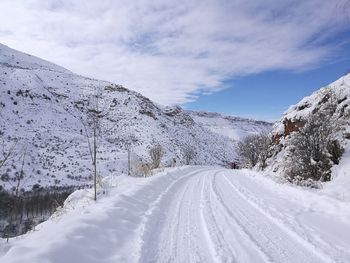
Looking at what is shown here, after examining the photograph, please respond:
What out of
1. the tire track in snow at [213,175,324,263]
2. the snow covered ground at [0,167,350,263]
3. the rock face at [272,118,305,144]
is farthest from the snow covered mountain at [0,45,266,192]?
the tire track in snow at [213,175,324,263]

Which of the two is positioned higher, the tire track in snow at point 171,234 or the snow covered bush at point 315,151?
the snow covered bush at point 315,151

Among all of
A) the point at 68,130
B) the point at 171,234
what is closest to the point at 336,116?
the point at 171,234

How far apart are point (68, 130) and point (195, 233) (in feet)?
218

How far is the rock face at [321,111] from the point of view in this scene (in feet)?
53.2

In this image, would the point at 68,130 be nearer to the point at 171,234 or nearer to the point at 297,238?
the point at 171,234

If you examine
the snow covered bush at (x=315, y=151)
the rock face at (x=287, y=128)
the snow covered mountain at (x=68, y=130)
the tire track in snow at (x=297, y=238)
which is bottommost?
the tire track in snow at (x=297, y=238)

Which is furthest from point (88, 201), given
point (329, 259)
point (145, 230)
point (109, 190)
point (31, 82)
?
point (31, 82)

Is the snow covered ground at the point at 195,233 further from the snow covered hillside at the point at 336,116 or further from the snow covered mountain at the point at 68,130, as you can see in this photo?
the snow covered mountain at the point at 68,130

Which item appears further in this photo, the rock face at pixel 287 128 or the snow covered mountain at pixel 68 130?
the snow covered mountain at pixel 68 130

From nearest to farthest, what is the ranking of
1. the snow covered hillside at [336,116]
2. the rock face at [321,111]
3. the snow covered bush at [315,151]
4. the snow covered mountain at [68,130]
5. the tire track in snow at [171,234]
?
the tire track in snow at [171,234], the snow covered hillside at [336,116], the snow covered bush at [315,151], the rock face at [321,111], the snow covered mountain at [68,130]

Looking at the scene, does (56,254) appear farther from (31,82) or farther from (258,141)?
(31,82)

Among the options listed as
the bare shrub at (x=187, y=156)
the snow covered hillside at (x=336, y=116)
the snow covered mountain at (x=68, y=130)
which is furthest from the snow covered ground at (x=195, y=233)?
the bare shrub at (x=187, y=156)

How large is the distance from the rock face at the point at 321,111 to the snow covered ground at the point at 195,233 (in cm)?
545

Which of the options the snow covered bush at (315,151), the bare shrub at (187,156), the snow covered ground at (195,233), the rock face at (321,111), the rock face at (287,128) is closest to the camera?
the snow covered ground at (195,233)
